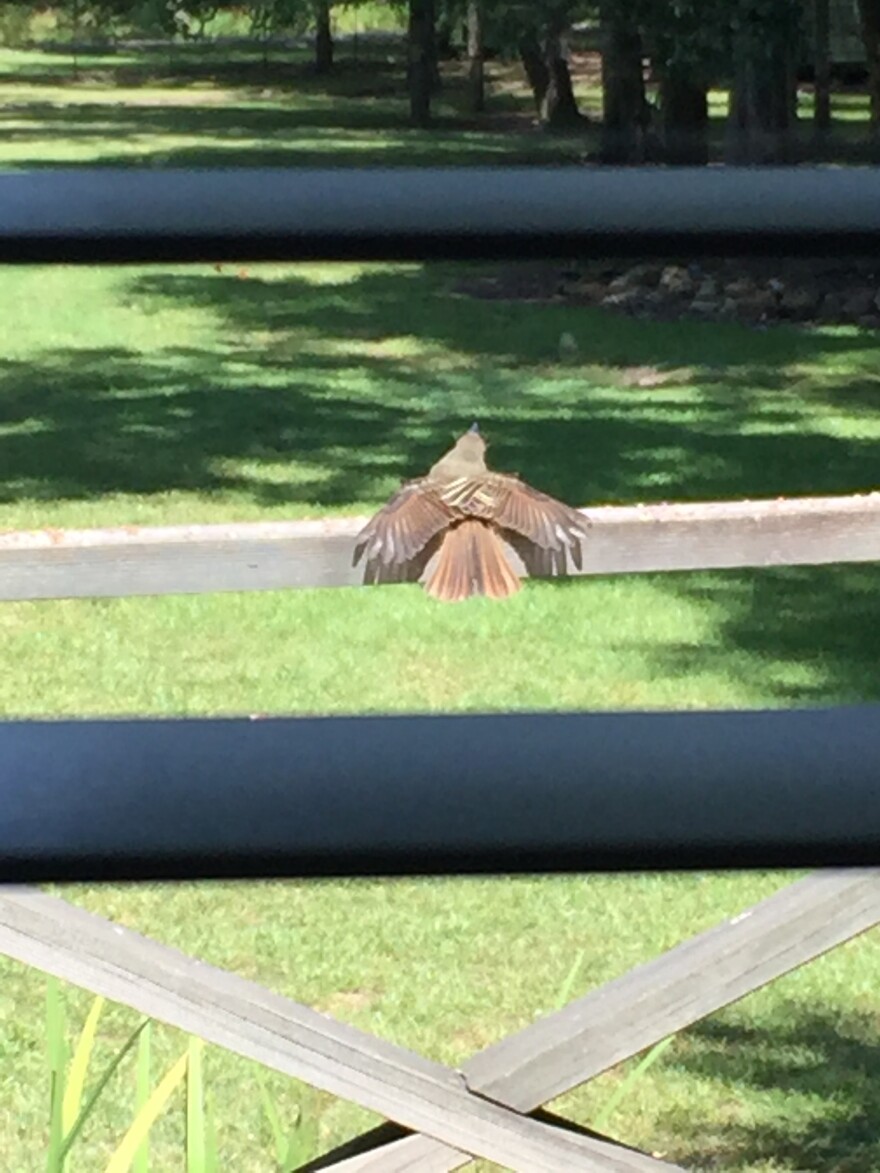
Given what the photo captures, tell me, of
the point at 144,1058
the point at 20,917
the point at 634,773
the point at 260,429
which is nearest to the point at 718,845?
the point at 634,773

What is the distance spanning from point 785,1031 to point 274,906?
108cm

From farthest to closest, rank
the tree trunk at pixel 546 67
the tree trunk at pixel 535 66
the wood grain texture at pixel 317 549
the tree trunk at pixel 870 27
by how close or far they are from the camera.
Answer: the tree trunk at pixel 535 66
the tree trunk at pixel 546 67
the tree trunk at pixel 870 27
the wood grain texture at pixel 317 549

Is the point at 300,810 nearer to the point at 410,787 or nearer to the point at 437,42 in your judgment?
the point at 410,787

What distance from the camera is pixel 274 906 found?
411 centimetres

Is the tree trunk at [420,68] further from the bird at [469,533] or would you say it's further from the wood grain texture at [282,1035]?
the wood grain texture at [282,1035]

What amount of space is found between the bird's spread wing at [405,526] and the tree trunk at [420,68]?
14.7 m

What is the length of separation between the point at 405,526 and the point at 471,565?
0.23m

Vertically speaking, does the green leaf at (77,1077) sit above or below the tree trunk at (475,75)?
below

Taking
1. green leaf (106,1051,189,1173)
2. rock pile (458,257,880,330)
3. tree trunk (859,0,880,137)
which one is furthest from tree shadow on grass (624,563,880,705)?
tree trunk (859,0,880,137)

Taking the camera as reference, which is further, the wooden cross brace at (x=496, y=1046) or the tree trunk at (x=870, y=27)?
the tree trunk at (x=870, y=27)

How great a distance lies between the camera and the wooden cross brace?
2180 millimetres

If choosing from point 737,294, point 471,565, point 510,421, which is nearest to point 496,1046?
point 471,565

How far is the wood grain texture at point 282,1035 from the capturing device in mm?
2152

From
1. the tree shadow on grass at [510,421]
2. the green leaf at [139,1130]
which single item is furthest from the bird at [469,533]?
the tree shadow on grass at [510,421]
